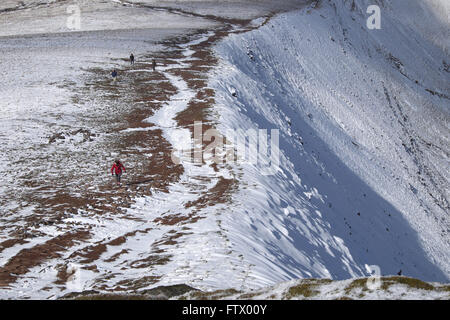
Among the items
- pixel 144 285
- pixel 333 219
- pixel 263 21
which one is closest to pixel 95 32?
pixel 263 21

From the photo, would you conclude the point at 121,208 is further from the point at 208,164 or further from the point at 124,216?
the point at 208,164

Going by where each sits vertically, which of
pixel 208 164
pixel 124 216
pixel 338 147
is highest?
pixel 208 164

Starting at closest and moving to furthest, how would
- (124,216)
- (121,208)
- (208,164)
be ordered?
(124,216) → (121,208) → (208,164)

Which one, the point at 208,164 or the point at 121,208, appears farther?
the point at 208,164

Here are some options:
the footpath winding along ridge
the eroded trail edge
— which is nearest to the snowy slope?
the eroded trail edge

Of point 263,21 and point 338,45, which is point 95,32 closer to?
point 263,21

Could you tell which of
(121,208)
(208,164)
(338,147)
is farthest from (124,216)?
(338,147)

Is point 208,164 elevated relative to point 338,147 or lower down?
elevated

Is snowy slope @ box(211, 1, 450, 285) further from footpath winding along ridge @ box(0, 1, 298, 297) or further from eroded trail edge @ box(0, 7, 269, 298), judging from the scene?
footpath winding along ridge @ box(0, 1, 298, 297)

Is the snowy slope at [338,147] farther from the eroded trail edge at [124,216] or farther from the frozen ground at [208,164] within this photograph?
the eroded trail edge at [124,216]

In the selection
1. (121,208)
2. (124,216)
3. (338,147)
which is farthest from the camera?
(338,147)
